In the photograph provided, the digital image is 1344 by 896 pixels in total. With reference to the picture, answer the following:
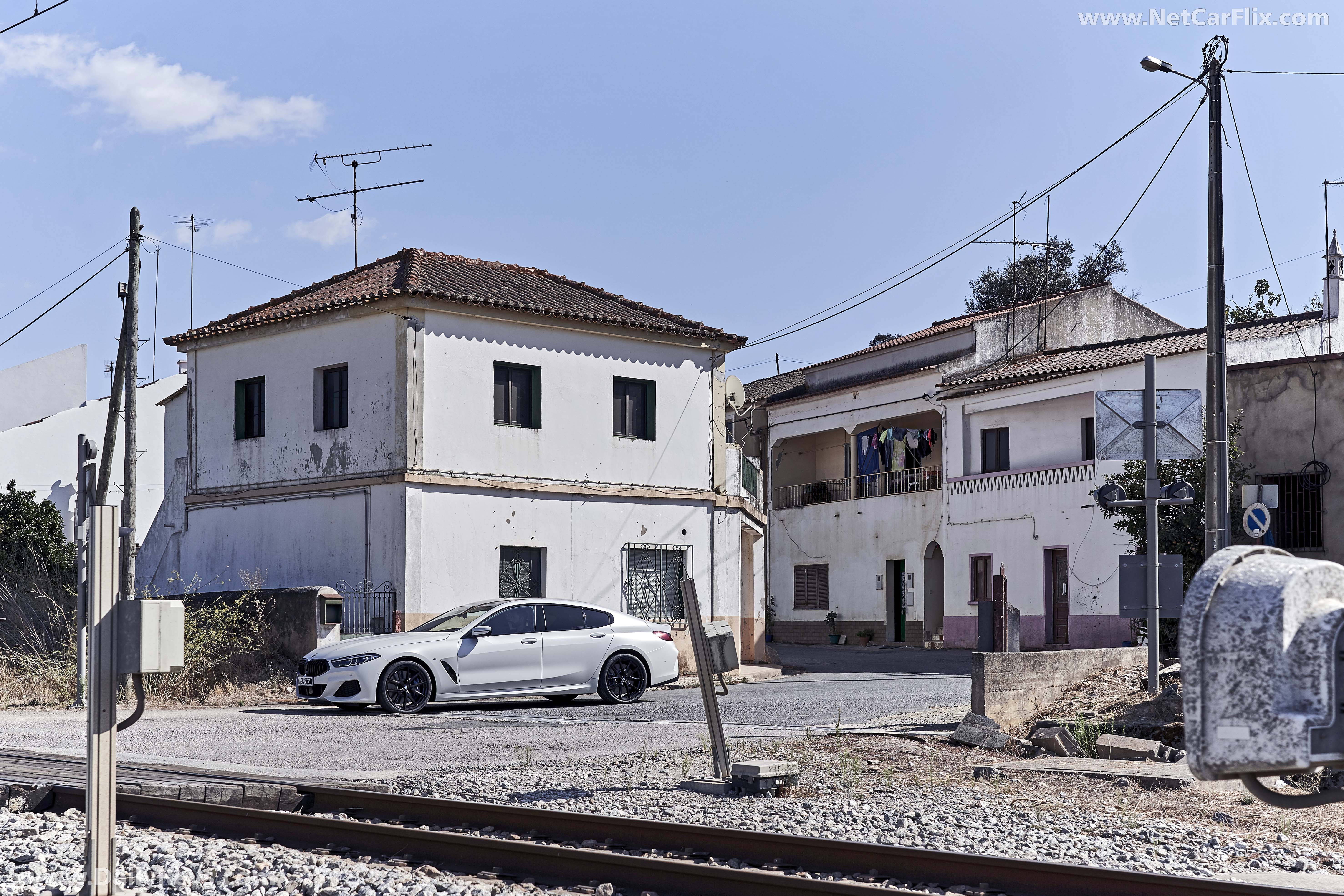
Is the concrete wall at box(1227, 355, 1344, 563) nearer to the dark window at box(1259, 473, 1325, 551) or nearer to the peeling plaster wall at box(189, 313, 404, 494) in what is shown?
the dark window at box(1259, 473, 1325, 551)

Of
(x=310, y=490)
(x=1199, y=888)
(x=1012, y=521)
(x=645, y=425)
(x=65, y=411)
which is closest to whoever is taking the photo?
(x=1199, y=888)

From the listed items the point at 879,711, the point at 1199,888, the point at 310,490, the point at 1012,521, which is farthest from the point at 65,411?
the point at 1199,888

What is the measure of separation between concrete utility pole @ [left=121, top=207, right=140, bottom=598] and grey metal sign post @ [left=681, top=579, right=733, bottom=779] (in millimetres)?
14843

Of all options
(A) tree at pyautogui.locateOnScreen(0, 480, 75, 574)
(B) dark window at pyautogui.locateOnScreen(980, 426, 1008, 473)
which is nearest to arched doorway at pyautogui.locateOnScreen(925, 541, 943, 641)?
(B) dark window at pyautogui.locateOnScreen(980, 426, 1008, 473)

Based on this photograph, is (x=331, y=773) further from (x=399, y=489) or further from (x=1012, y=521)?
(x=1012, y=521)

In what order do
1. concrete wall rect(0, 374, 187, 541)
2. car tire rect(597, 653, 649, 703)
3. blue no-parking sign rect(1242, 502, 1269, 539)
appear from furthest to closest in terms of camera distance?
concrete wall rect(0, 374, 187, 541) → blue no-parking sign rect(1242, 502, 1269, 539) → car tire rect(597, 653, 649, 703)

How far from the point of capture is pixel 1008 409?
37.2 metres

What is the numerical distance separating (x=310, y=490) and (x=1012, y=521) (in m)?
19.3

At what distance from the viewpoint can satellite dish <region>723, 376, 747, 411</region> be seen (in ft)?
96.7

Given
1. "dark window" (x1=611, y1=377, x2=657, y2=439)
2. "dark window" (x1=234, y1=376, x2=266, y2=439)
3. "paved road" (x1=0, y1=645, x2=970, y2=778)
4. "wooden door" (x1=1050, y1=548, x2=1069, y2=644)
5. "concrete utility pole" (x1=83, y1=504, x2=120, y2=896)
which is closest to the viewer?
"concrete utility pole" (x1=83, y1=504, x2=120, y2=896)

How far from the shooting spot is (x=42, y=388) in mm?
46500

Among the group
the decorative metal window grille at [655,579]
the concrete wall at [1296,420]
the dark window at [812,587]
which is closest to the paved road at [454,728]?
the decorative metal window grille at [655,579]

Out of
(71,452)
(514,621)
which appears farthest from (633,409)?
(71,452)

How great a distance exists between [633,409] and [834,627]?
18042 mm
